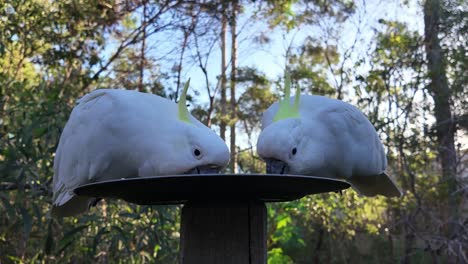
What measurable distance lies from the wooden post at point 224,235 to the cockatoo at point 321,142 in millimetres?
658

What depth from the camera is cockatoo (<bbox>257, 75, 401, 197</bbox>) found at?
1.80 meters

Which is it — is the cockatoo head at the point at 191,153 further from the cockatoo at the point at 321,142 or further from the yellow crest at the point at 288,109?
the yellow crest at the point at 288,109

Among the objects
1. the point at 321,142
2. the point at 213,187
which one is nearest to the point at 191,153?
the point at 321,142

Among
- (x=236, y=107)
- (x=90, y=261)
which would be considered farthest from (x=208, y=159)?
(x=236, y=107)

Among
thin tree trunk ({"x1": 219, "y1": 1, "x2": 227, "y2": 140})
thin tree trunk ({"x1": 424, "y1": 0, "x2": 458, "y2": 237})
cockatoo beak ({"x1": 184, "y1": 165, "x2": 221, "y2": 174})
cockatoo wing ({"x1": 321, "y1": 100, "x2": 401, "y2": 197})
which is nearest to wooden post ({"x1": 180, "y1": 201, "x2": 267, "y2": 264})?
cockatoo beak ({"x1": 184, "y1": 165, "x2": 221, "y2": 174})

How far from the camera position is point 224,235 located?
111 centimetres

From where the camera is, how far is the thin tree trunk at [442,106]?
4.72m

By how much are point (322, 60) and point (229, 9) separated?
61.6 inches

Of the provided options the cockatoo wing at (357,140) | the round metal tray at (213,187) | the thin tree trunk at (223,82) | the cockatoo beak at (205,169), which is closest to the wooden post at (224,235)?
the round metal tray at (213,187)

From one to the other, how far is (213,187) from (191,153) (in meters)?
0.69

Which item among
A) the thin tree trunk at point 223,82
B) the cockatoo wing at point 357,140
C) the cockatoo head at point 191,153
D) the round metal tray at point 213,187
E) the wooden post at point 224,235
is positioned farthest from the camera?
the thin tree trunk at point 223,82

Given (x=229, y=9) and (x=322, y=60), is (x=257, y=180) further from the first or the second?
(x=322, y=60)

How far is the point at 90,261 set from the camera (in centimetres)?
388

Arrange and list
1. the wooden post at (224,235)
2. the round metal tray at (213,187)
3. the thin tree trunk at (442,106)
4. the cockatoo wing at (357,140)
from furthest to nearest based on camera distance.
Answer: the thin tree trunk at (442,106), the cockatoo wing at (357,140), the wooden post at (224,235), the round metal tray at (213,187)
